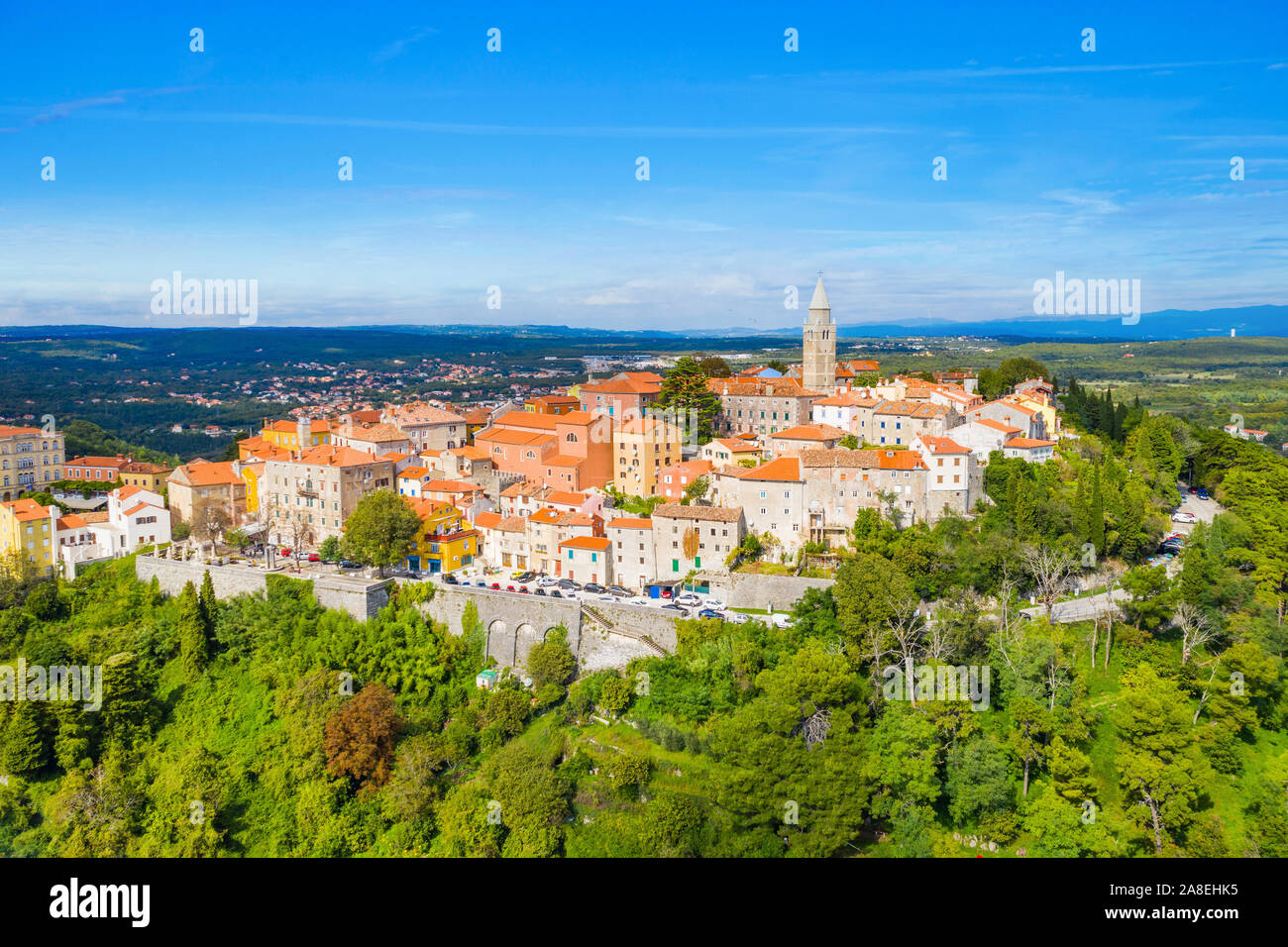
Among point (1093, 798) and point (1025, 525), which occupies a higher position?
point (1025, 525)

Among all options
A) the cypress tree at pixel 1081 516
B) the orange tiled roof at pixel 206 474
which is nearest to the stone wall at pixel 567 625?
the cypress tree at pixel 1081 516

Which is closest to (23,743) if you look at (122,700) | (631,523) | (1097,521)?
(122,700)

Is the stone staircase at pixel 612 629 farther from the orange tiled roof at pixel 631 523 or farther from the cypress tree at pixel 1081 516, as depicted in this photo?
the cypress tree at pixel 1081 516

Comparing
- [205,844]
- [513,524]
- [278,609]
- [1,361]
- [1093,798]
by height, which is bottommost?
[205,844]

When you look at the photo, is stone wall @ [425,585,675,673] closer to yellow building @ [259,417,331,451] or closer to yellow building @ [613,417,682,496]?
yellow building @ [613,417,682,496]

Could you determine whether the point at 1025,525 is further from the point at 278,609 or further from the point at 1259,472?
the point at 278,609

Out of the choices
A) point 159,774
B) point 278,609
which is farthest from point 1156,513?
point 159,774

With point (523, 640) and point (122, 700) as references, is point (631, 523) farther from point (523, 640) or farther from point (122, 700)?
point (122, 700)
